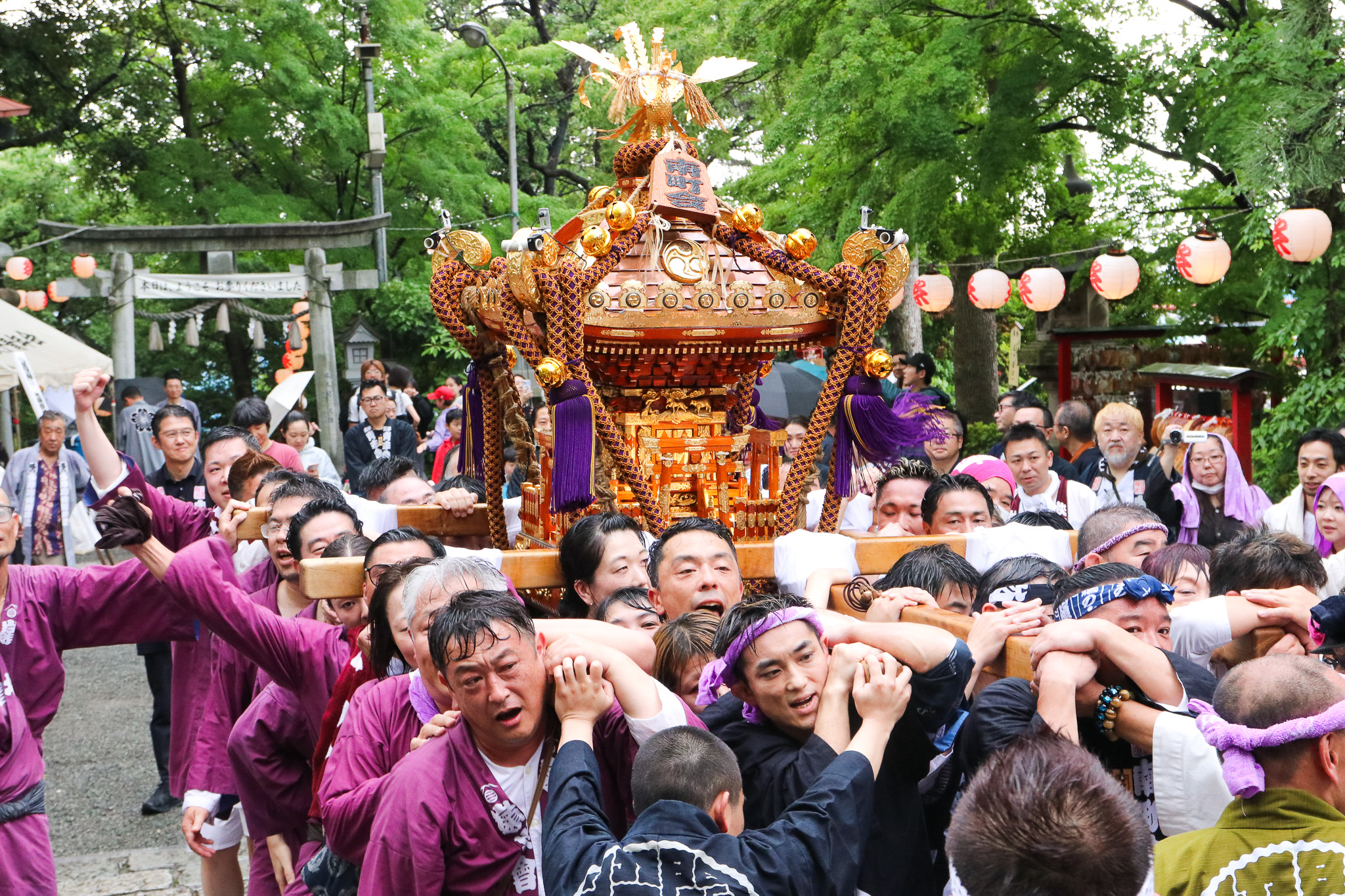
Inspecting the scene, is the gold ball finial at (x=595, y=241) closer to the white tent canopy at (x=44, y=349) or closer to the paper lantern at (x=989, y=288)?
the white tent canopy at (x=44, y=349)

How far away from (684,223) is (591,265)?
46 cm

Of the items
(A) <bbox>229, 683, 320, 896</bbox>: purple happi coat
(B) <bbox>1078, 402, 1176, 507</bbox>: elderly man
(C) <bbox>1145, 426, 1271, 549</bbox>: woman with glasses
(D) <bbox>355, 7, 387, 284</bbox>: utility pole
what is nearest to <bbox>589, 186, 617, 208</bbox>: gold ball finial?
(A) <bbox>229, 683, 320, 896</bbox>: purple happi coat

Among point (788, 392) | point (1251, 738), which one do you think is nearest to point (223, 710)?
point (1251, 738)

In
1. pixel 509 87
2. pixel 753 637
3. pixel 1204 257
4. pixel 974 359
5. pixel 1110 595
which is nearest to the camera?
pixel 753 637

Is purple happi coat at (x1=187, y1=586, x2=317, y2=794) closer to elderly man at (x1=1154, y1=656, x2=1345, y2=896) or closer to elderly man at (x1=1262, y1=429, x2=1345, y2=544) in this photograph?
elderly man at (x1=1154, y1=656, x2=1345, y2=896)

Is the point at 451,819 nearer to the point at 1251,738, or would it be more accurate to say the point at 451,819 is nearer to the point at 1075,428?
the point at 1251,738

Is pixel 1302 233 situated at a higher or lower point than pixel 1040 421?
higher

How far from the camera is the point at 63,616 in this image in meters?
3.77

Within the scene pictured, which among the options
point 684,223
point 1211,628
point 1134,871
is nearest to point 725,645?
point 1134,871

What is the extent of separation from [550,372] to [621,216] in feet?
1.92

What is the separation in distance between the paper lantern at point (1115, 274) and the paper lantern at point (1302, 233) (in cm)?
192

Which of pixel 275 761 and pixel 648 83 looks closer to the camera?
pixel 275 761

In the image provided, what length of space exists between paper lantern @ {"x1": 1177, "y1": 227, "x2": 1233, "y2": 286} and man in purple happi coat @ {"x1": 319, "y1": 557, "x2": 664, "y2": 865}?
7.69 metres

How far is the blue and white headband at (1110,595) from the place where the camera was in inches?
98.9
